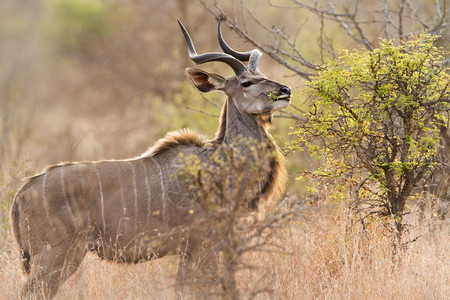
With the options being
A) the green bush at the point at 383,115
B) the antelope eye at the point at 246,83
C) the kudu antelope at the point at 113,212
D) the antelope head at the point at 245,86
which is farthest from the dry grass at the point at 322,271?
the antelope eye at the point at 246,83

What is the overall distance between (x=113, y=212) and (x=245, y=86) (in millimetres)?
1241

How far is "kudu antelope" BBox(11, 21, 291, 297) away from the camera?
4.18m

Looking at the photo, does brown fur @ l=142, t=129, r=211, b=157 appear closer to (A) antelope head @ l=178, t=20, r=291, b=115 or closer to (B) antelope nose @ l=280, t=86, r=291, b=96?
(A) antelope head @ l=178, t=20, r=291, b=115

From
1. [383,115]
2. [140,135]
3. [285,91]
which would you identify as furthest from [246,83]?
[140,135]

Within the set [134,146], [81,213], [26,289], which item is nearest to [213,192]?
[81,213]

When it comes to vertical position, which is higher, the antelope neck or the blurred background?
the blurred background

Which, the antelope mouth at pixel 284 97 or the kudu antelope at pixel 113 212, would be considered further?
the antelope mouth at pixel 284 97

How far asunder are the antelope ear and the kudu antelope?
23 cm

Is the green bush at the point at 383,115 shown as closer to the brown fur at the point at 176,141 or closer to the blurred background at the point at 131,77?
the brown fur at the point at 176,141

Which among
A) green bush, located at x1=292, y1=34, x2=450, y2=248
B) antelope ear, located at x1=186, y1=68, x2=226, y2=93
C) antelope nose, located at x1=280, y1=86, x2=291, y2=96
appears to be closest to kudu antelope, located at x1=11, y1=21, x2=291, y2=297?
antelope nose, located at x1=280, y1=86, x2=291, y2=96

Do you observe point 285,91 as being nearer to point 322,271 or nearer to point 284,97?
point 284,97

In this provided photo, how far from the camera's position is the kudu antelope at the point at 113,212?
4.18 m

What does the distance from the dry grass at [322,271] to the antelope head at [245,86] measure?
2.59ft

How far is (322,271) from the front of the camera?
450 centimetres
